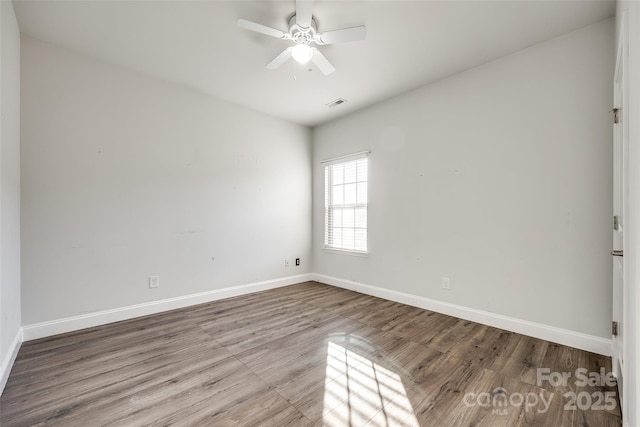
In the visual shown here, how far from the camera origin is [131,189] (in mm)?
2955

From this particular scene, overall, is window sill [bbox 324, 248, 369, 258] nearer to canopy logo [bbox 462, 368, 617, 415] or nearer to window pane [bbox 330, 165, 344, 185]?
window pane [bbox 330, 165, 344, 185]

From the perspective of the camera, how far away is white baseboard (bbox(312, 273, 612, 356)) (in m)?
2.17

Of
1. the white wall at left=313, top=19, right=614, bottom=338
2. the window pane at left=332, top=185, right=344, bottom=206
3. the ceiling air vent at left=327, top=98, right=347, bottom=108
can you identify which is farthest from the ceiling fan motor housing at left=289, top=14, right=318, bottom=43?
the window pane at left=332, top=185, right=344, bottom=206

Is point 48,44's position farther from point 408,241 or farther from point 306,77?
point 408,241

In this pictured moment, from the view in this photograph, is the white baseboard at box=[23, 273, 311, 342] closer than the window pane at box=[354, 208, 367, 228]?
Yes

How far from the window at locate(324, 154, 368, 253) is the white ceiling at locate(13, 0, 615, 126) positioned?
1.28 metres

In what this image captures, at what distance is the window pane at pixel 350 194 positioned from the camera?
13.5ft

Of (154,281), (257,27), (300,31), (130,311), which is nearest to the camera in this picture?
(257,27)

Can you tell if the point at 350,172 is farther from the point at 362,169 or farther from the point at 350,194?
the point at 350,194

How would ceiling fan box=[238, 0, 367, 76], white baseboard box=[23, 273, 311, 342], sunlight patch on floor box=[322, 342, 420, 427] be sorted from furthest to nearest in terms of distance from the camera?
1. white baseboard box=[23, 273, 311, 342]
2. ceiling fan box=[238, 0, 367, 76]
3. sunlight patch on floor box=[322, 342, 420, 427]

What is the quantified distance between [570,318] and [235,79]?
158 inches

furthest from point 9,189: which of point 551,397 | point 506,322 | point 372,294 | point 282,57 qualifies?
point 506,322

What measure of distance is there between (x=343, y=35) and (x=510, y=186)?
6.74ft

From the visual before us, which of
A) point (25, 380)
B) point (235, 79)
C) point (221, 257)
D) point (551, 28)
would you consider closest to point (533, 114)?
point (551, 28)
